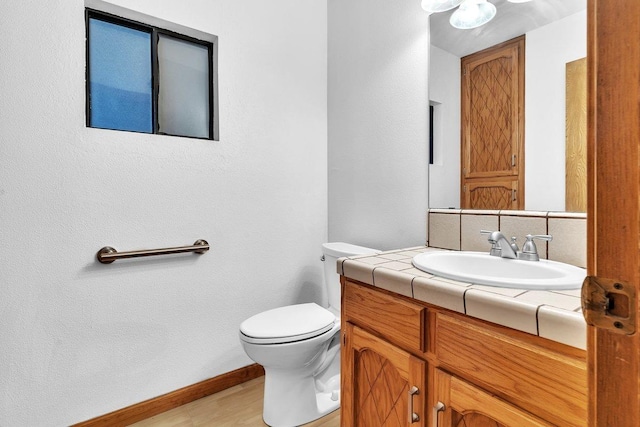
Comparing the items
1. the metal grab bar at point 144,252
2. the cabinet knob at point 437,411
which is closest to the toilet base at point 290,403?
the metal grab bar at point 144,252

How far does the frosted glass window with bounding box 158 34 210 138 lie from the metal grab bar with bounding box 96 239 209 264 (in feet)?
2.04

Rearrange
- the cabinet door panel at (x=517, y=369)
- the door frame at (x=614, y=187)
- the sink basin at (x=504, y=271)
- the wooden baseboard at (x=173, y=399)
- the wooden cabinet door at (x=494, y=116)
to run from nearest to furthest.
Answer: the door frame at (x=614, y=187), the cabinet door panel at (x=517, y=369), the sink basin at (x=504, y=271), the wooden cabinet door at (x=494, y=116), the wooden baseboard at (x=173, y=399)

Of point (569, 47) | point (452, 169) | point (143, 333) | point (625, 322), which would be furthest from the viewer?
point (143, 333)

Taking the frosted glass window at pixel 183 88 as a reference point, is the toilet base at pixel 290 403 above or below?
below

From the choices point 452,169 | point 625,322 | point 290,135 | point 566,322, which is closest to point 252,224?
point 290,135

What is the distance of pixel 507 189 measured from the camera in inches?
48.4

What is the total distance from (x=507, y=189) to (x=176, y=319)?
1.61m

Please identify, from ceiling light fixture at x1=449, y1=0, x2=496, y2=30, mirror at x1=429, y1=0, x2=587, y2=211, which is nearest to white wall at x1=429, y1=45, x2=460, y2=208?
mirror at x1=429, y1=0, x2=587, y2=211

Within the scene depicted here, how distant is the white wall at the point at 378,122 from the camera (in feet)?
4.99

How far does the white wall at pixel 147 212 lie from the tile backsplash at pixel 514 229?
0.88m

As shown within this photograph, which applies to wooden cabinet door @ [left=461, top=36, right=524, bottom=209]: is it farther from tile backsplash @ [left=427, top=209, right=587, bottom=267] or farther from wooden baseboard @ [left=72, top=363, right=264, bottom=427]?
wooden baseboard @ [left=72, top=363, right=264, bottom=427]

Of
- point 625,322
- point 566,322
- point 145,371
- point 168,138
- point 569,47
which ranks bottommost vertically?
point 145,371

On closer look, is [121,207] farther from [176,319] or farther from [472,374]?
[472,374]

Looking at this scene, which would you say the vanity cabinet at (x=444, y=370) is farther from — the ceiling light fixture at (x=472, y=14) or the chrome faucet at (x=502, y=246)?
the ceiling light fixture at (x=472, y=14)
